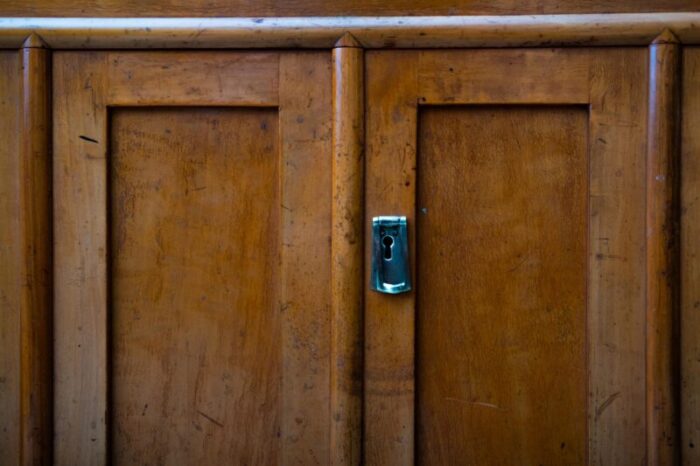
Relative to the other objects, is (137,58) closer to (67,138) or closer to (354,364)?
(67,138)

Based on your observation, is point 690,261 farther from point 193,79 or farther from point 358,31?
point 193,79

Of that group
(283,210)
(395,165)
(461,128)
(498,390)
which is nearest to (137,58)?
(283,210)

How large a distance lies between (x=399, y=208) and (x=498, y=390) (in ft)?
1.41

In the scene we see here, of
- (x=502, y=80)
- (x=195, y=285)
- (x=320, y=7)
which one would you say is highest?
(x=320, y=7)

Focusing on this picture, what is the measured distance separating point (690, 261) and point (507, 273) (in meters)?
0.36

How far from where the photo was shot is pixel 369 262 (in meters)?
1.13

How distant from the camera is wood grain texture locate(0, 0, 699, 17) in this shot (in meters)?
1.09

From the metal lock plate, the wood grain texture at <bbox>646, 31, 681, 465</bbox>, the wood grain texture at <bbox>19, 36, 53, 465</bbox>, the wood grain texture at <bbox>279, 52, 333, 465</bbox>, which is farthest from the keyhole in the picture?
the wood grain texture at <bbox>19, 36, 53, 465</bbox>

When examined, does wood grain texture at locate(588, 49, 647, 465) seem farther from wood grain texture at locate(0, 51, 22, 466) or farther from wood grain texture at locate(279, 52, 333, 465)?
wood grain texture at locate(0, 51, 22, 466)

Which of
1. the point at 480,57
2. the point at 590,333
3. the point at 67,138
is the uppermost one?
the point at 480,57

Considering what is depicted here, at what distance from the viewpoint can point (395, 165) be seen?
1121mm

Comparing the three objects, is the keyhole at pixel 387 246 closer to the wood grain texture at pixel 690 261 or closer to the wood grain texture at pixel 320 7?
the wood grain texture at pixel 320 7

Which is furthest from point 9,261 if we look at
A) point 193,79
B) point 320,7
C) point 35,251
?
point 320,7

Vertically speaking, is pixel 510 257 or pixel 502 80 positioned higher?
pixel 502 80
